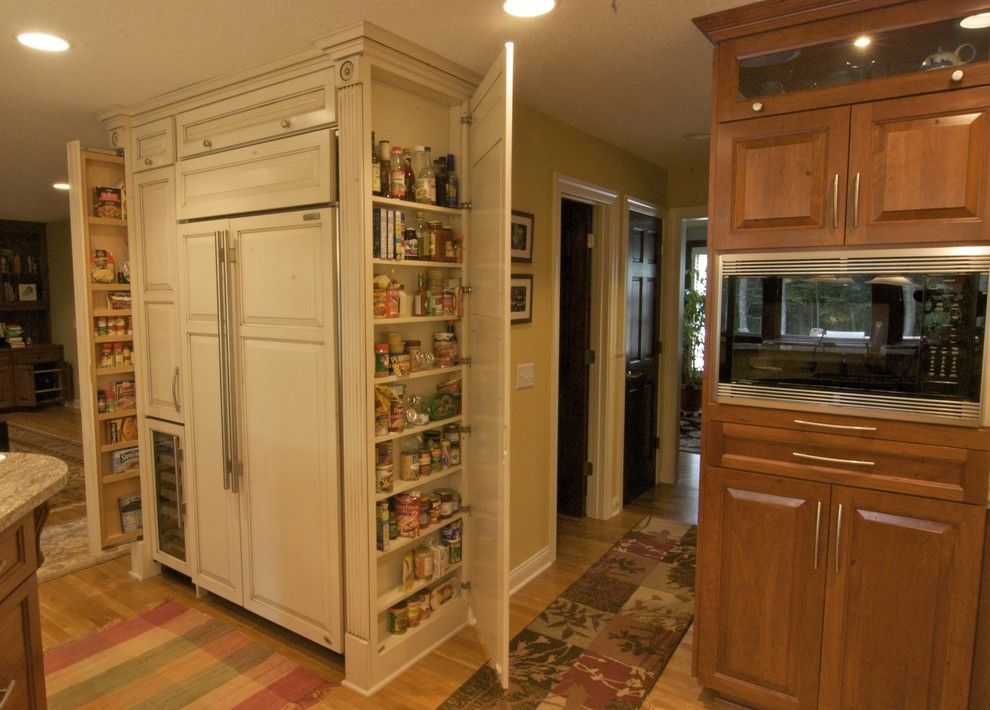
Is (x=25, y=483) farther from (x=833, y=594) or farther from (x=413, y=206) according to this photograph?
(x=833, y=594)

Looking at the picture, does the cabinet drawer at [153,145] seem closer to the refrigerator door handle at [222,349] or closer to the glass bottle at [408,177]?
the refrigerator door handle at [222,349]

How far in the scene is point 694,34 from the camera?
2.09m

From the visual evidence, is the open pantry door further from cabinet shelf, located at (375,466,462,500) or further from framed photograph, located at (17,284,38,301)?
framed photograph, located at (17,284,38,301)

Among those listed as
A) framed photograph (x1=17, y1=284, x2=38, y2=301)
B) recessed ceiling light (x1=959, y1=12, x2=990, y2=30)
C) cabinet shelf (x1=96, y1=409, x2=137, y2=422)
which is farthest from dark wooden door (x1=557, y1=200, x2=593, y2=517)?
framed photograph (x1=17, y1=284, x2=38, y2=301)

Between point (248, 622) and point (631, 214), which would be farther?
point (631, 214)

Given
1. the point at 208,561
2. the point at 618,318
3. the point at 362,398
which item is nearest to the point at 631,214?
the point at 618,318

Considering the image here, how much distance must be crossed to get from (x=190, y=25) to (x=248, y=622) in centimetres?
245

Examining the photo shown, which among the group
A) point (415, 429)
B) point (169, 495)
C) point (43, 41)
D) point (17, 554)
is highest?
point (43, 41)

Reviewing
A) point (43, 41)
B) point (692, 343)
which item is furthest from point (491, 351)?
point (692, 343)

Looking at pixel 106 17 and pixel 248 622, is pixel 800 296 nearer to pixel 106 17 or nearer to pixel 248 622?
pixel 106 17

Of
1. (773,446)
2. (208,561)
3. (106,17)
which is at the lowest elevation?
(208,561)

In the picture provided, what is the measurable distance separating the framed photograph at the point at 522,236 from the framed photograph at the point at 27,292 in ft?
24.6

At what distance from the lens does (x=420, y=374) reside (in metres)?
2.42

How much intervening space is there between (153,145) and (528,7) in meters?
2.03
